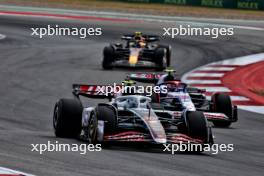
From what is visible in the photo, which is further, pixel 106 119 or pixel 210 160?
pixel 106 119

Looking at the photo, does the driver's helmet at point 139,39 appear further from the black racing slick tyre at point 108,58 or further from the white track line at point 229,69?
the white track line at point 229,69

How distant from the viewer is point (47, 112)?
1889 cm

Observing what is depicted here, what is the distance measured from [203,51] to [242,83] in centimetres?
745

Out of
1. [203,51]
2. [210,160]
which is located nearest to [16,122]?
[210,160]

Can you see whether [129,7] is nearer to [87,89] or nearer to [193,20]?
[193,20]

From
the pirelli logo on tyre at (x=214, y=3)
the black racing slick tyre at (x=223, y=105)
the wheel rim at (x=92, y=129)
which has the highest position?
the wheel rim at (x=92, y=129)

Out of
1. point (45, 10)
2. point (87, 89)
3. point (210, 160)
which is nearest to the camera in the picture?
point (210, 160)

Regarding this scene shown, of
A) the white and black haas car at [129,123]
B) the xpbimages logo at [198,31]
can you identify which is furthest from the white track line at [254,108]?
the xpbimages logo at [198,31]

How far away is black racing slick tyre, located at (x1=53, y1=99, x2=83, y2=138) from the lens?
570 inches

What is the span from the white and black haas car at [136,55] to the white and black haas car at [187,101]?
9.31m

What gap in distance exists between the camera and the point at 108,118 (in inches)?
523

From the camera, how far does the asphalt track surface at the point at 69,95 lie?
1108cm

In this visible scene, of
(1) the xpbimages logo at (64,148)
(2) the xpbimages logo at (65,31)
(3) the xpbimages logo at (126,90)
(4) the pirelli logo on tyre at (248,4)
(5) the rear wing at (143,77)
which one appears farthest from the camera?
(4) the pirelli logo on tyre at (248,4)

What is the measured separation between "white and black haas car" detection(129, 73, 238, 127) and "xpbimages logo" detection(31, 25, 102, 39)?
17.9 metres
